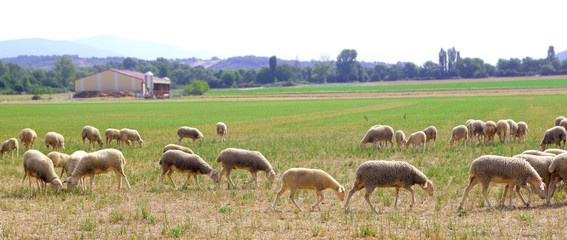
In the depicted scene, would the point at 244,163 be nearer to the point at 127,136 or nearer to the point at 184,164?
the point at 184,164

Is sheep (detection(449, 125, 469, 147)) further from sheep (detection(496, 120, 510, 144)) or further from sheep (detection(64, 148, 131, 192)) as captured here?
sheep (detection(64, 148, 131, 192))

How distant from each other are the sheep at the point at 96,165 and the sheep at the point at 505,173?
32.2 ft

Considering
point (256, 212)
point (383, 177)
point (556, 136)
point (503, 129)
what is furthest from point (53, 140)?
point (556, 136)

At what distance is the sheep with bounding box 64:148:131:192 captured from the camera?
60.0 ft

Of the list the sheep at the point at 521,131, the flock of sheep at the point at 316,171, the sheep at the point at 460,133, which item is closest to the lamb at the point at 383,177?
the flock of sheep at the point at 316,171

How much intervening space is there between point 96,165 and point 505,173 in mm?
11139

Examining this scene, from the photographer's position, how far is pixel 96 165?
1858 centimetres

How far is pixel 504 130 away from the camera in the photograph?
30.6 meters

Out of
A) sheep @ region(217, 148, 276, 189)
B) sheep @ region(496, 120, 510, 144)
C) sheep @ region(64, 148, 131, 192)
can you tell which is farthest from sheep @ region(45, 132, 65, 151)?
sheep @ region(496, 120, 510, 144)

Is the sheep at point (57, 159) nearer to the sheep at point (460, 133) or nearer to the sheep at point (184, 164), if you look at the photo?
the sheep at point (184, 164)

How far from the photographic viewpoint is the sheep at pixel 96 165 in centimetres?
1830

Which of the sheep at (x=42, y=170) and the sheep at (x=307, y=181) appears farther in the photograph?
the sheep at (x=42, y=170)

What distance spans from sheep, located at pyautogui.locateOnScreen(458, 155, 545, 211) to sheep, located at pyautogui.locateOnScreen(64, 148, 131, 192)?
9.81 meters

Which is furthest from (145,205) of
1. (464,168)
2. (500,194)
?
(464,168)
